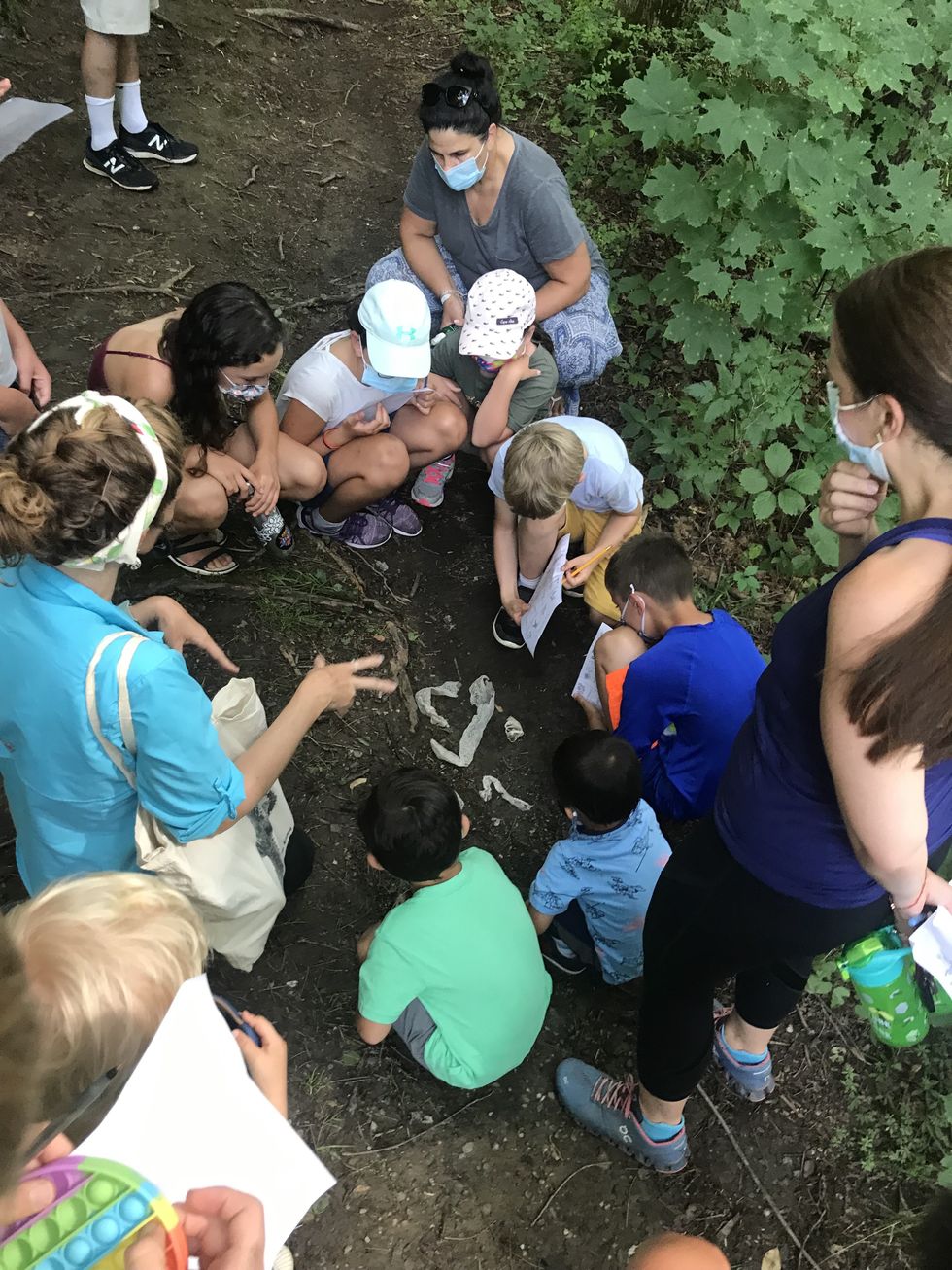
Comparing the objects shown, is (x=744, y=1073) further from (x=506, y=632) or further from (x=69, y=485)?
(x=69, y=485)

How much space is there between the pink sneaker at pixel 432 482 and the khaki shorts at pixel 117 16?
8.61ft

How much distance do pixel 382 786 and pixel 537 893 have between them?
2.04 feet

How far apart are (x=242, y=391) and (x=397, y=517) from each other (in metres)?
0.97

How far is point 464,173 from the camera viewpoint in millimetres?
3666

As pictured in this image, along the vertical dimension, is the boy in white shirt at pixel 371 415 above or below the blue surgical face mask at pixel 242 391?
below

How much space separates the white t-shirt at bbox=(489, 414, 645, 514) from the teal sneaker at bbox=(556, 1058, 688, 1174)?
2.00 m

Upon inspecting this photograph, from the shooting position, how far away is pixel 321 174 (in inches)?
208

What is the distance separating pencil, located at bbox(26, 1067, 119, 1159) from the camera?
1.19m

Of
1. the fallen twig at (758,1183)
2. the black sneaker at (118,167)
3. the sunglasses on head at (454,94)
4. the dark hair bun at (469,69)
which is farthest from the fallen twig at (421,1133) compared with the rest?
the black sneaker at (118,167)

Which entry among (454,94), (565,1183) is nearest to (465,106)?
(454,94)

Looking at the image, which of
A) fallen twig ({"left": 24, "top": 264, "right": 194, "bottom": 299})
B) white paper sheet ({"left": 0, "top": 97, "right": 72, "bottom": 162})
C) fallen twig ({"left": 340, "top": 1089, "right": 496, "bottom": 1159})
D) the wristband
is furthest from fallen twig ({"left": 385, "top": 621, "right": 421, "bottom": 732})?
white paper sheet ({"left": 0, "top": 97, "right": 72, "bottom": 162})

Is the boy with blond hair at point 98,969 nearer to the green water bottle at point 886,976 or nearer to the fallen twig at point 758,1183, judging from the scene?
the green water bottle at point 886,976

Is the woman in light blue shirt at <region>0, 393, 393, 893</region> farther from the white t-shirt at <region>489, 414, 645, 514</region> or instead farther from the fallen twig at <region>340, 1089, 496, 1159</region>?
the white t-shirt at <region>489, 414, 645, 514</region>

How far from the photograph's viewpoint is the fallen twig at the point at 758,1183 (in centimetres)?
254
